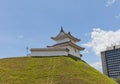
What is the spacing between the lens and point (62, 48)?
150 feet

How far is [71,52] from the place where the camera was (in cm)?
4884

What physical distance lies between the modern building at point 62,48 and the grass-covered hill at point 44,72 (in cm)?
174

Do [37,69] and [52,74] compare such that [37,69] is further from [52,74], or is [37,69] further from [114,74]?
[114,74]

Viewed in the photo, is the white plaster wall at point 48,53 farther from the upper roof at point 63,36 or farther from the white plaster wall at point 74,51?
the upper roof at point 63,36

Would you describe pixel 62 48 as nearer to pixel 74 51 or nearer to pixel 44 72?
pixel 74 51

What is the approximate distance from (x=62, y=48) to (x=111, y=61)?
10368 cm

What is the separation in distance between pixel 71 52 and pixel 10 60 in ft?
39.4

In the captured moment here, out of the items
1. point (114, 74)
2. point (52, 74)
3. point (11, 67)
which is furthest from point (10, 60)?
point (114, 74)

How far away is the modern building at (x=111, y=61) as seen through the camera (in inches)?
5519

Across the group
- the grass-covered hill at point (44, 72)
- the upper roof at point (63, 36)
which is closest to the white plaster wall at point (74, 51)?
the upper roof at point (63, 36)

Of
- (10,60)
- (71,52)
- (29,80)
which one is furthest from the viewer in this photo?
(71,52)

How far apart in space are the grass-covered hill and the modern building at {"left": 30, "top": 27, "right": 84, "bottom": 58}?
5.71 feet

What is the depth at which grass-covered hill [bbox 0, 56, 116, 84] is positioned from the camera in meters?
33.2

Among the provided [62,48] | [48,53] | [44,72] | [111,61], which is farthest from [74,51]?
[111,61]
